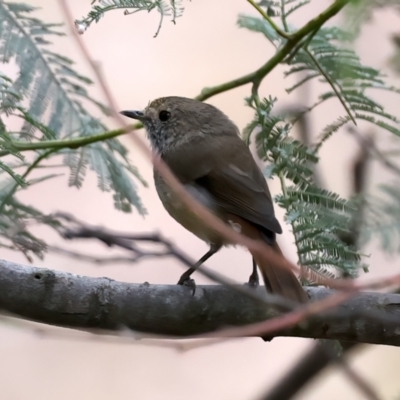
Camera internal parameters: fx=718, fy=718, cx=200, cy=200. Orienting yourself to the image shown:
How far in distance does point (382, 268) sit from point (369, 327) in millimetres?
1952

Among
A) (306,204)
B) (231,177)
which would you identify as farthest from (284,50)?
(231,177)

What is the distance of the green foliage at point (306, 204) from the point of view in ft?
4.30

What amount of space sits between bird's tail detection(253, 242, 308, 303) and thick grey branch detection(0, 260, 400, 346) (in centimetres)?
6

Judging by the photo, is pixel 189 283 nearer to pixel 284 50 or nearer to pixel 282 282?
pixel 282 282

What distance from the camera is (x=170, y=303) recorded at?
1349 millimetres

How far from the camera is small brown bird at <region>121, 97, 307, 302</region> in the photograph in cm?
168

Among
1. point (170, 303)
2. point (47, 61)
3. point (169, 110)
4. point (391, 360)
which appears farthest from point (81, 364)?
point (170, 303)

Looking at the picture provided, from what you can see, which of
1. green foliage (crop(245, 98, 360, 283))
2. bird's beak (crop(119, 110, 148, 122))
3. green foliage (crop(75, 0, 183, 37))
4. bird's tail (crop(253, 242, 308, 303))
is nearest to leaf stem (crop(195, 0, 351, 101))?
green foliage (crop(245, 98, 360, 283))

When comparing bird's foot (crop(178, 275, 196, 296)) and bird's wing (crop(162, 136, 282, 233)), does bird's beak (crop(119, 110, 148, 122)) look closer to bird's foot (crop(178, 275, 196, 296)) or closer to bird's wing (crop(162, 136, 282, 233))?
bird's wing (crop(162, 136, 282, 233))

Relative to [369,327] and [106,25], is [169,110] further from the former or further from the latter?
[106,25]

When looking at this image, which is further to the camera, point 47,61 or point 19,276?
point 47,61

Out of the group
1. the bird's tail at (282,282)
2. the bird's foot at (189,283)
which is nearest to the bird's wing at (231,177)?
the bird's tail at (282,282)

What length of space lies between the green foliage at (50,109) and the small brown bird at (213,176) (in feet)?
0.44

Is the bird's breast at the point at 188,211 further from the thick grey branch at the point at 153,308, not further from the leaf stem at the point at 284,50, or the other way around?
the thick grey branch at the point at 153,308
